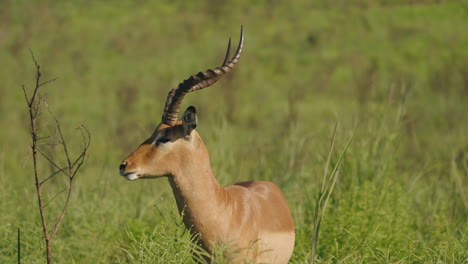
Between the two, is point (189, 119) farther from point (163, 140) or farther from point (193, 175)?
point (193, 175)

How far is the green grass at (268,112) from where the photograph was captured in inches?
230

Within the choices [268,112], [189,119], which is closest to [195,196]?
[189,119]

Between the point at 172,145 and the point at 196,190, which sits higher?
the point at 172,145

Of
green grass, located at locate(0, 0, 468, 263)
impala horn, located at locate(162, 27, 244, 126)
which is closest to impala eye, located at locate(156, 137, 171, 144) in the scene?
impala horn, located at locate(162, 27, 244, 126)

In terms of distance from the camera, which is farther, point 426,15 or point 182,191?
point 426,15

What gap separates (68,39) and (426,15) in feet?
39.0

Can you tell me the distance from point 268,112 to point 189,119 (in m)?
12.6

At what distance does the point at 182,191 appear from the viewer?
4266 mm

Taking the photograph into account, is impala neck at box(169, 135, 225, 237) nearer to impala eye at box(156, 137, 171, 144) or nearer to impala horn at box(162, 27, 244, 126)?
impala eye at box(156, 137, 171, 144)

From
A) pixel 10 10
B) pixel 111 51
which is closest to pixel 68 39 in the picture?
pixel 111 51

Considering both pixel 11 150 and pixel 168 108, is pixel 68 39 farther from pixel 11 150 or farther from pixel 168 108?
pixel 168 108

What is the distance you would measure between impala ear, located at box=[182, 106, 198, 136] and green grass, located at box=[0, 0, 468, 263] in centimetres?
56

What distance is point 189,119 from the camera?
4156mm

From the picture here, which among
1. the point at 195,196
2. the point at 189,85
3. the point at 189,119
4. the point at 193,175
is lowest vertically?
the point at 195,196
